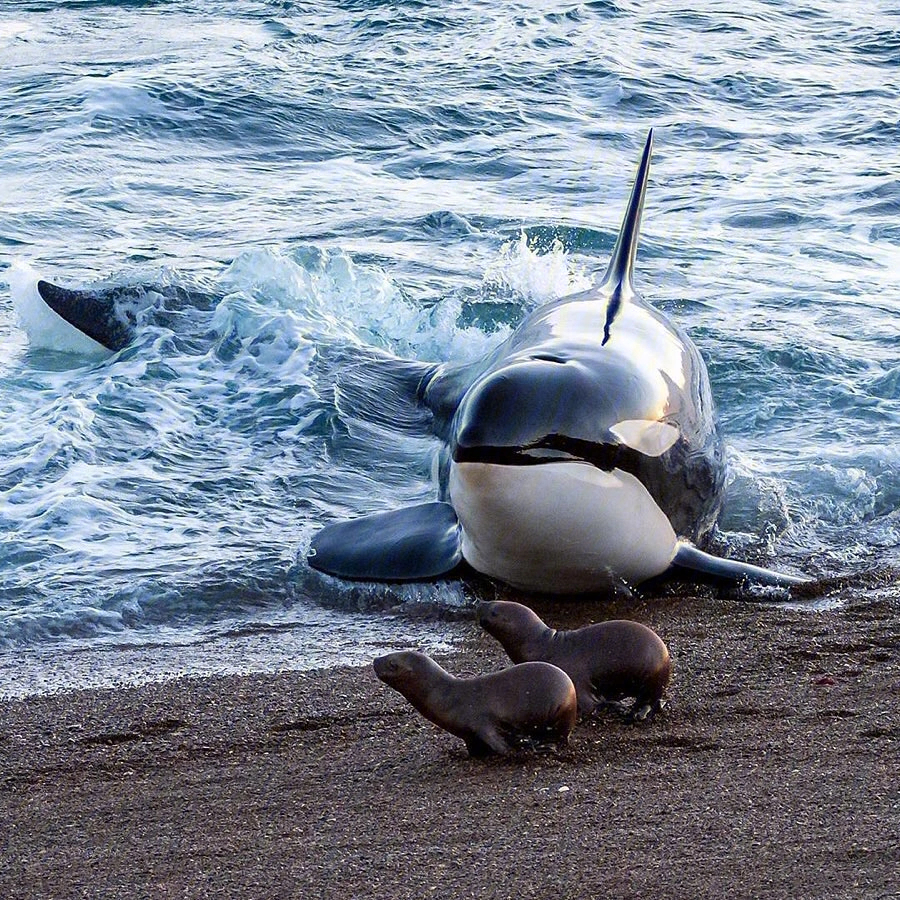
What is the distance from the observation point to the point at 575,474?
6762 millimetres

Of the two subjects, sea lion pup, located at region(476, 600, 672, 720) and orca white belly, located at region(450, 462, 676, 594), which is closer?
sea lion pup, located at region(476, 600, 672, 720)

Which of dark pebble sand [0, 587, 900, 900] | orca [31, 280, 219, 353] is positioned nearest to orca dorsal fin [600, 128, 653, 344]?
dark pebble sand [0, 587, 900, 900]

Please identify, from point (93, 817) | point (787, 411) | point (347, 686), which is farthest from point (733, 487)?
point (93, 817)

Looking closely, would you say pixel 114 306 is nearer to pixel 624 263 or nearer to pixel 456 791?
pixel 624 263

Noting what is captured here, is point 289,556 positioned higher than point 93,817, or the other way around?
point 93,817

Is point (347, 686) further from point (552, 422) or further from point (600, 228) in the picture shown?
point (600, 228)

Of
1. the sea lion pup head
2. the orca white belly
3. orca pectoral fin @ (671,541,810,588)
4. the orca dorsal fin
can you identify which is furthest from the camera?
the orca dorsal fin

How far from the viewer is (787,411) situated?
10906 mm

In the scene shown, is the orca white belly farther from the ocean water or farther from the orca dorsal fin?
the orca dorsal fin

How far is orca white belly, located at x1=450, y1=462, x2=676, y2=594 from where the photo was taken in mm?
6703

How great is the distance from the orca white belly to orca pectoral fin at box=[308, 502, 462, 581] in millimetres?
216

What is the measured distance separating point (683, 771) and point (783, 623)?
2.09 m

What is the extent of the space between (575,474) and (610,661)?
4.68ft

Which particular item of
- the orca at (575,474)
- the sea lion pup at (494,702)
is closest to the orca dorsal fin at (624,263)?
the orca at (575,474)
